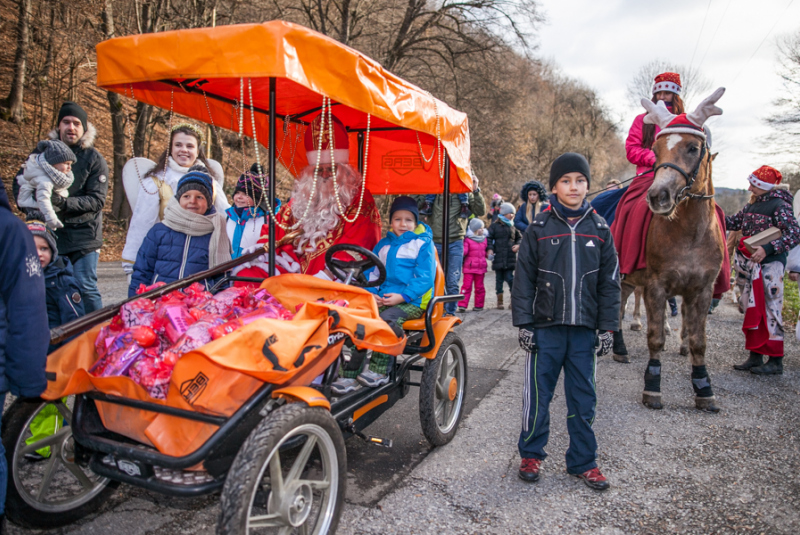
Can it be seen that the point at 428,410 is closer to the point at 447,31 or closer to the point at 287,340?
the point at 287,340

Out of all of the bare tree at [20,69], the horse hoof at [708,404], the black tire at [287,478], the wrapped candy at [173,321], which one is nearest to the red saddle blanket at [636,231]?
the horse hoof at [708,404]

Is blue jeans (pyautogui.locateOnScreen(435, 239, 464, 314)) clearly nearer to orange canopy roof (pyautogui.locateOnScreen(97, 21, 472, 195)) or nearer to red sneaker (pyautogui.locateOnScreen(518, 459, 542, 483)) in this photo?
orange canopy roof (pyautogui.locateOnScreen(97, 21, 472, 195))

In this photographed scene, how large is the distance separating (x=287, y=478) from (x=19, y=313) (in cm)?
129

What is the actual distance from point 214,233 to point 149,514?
6.25 feet

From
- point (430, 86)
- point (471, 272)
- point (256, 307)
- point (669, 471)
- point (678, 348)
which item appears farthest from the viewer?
point (430, 86)

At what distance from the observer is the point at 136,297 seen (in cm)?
283

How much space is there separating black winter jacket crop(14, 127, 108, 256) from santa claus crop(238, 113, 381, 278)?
175 cm

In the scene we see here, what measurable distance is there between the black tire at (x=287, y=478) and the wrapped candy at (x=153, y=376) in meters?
0.49

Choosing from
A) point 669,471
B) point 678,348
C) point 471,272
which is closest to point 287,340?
point 669,471

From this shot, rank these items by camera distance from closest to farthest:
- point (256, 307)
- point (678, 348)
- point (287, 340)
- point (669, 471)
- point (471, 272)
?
point (287, 340), point (256, 307), point (669, 471), point (678, 348), point (471, 272)

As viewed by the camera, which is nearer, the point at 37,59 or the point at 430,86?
the point at 37,59

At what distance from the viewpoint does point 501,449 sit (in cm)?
365

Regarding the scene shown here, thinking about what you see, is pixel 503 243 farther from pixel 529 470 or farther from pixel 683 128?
pixel 529 470

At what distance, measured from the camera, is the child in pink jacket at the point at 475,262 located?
9086 millimetres
